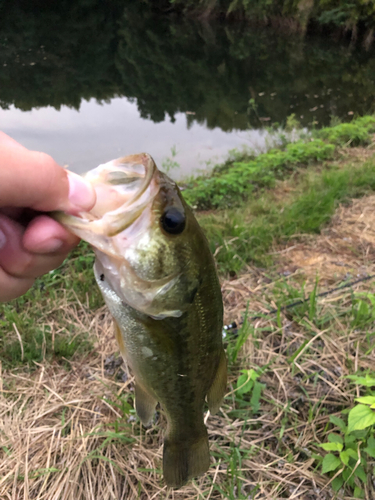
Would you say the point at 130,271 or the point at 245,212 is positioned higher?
the point at 130,271

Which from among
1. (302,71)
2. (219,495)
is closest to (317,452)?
(219,495)

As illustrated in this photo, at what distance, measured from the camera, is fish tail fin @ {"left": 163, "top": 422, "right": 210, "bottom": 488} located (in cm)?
160

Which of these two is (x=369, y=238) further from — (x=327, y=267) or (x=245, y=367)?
(x=245, y=367)

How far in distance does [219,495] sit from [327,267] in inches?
94.8

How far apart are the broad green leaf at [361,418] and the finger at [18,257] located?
1.58 m

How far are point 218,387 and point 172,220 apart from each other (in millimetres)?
923

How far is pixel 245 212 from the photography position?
4.79 meters

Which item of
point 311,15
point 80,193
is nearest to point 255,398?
point 80,193

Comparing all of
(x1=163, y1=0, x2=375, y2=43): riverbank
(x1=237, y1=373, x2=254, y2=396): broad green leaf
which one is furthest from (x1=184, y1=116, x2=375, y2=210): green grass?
(x1=163, y1=0, x2=375, y2=43): riverbank

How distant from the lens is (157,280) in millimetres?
1225

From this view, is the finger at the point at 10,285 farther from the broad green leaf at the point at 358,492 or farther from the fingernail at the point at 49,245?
the broad green leaf at the point at 358,492

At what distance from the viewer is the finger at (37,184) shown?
41.7 inches

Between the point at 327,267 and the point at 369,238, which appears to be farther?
the point at 369,238

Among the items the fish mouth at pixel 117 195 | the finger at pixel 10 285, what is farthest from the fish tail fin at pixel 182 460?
the fish mouth at pixel 117 195
